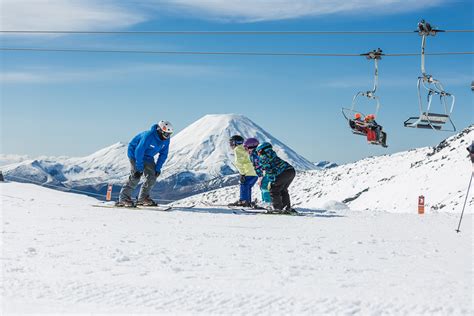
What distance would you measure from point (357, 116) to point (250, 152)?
157 inches

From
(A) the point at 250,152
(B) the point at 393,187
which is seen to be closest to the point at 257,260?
(A) the point at 250,152

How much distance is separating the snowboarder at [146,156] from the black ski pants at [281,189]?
2.86 m

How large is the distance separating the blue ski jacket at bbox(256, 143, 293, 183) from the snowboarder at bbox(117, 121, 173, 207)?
2.37 metres

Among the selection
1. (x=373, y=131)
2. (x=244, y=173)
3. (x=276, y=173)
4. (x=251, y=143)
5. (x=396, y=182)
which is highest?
(x=373, y=131)

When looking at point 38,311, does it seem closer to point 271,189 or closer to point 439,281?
point 439,281

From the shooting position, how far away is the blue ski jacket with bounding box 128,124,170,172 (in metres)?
13.6

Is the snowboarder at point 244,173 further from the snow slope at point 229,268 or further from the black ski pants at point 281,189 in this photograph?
the snow slope at point 229,268

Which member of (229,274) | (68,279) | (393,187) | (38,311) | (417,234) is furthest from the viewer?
(393,187)

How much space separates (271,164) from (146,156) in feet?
10.1

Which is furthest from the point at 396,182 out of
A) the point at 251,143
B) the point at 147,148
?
the point at 147,148

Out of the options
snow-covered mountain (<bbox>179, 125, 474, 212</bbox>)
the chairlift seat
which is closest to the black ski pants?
snow-covered mountain (<bbox>179, 125, 474, 212</bbox>)

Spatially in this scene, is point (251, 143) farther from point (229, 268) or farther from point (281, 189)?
point (229, 268)

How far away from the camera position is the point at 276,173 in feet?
43.8

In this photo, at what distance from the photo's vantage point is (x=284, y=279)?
579 cm
